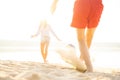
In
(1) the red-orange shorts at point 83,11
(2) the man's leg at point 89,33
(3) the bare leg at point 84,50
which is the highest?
(1) the red-orange shorts at point 83,11

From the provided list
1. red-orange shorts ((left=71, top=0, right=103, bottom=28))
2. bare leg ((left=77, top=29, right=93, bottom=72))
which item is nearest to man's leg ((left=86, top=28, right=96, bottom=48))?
red-orange shorts ((left=71, top=0, right=103, bottom=28))

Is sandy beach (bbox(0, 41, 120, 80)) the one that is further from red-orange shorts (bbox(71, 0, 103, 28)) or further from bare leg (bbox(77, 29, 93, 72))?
red-orange shorts (bbox(71, 0, 103, 28))

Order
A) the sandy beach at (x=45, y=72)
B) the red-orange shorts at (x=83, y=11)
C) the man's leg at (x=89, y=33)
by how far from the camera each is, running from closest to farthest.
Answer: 1. the sandy beach at (x=45, y=72)
2. the red-orange shorts at (x=83, y=11)
3. the man's leg at (x=89, y=33)

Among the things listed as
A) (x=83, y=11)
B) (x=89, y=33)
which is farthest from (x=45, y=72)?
(x=89, y=33)

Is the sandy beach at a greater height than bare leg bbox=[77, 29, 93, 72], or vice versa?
bare leg bbox=[77, 29, 93, 72]

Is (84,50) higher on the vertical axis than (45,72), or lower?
higher

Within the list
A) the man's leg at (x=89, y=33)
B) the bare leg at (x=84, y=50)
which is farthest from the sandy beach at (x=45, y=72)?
the man's leg at (x=89, y=33)

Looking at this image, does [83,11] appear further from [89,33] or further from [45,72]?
[45,72]

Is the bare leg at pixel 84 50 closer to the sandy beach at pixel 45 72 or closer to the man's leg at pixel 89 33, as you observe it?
the sandy beach at pixel 45 72

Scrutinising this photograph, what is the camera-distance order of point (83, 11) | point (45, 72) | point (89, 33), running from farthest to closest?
1. point (89, 33)
2. point (83, 11)
3. point (45, 72)

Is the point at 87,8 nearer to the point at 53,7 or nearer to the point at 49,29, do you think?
the point at 53,7

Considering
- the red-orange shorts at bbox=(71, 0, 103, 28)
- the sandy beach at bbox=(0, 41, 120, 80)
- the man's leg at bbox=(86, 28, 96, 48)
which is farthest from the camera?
the man's leg at bbox=(86, 28, 96, 48)

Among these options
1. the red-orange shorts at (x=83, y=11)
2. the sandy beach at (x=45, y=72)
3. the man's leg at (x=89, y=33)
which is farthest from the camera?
the man's leg at (x=89, y=33)

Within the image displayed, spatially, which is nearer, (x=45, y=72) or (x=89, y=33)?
(x=45, y=72)
